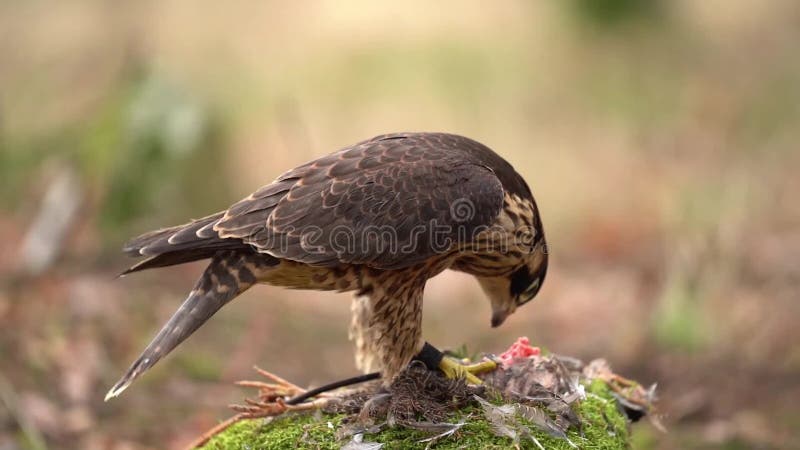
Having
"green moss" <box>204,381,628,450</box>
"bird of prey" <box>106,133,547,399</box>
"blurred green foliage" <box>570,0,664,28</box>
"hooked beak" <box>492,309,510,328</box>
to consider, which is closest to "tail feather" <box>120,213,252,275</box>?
"bird of prey" <box>106,133,547,399</box>

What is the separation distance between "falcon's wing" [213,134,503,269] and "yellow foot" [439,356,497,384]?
0.50 metres

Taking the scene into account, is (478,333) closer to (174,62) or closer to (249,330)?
(249,330)

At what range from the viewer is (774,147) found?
1106cm

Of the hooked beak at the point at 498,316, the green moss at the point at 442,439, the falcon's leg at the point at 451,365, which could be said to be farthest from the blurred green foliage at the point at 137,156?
the falcon's leg at the point at 451,365

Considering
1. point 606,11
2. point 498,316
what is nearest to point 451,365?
point 498,316

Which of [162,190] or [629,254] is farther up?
[162,190]

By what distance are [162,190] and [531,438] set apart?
5.43m

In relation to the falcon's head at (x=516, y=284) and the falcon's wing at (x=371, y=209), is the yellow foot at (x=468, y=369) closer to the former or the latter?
the falcon's wing at (x=371, y=209)

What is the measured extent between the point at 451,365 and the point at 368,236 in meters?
0.69

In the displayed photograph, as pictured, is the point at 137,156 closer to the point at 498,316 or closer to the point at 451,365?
the point at 498,316

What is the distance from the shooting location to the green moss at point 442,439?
350 cm

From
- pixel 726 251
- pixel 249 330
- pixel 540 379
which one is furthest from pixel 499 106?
pixel 540 379

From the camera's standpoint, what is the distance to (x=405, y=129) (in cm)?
1059

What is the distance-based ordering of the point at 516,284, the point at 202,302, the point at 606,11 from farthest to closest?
the point at 606,11 < the point at 516,284 < the point at 202,302
